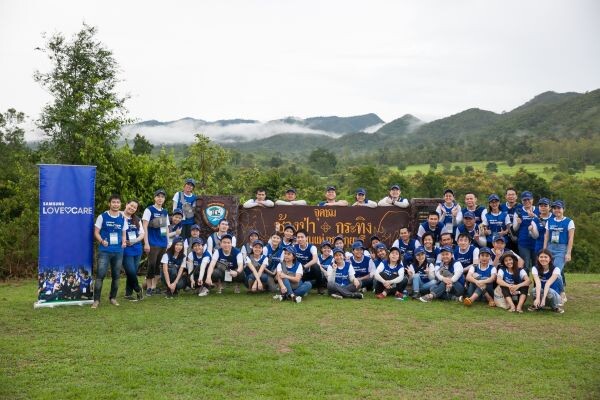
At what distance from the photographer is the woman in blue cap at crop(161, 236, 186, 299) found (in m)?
9.09

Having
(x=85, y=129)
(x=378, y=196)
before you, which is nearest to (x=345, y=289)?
(x=85, y=129)

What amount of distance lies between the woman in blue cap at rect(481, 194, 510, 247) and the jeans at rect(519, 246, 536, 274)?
0.40 m

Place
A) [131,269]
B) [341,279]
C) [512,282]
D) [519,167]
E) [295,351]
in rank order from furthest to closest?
[519,167] → [341,279] → [131,269] → [512,282] → [295,351]

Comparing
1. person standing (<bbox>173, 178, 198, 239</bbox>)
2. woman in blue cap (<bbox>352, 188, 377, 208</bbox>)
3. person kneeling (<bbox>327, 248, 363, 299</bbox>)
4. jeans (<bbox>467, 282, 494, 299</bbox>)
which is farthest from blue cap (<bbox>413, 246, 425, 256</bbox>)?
person standing (<bbox>173, 178, 198, 239</bbox>)

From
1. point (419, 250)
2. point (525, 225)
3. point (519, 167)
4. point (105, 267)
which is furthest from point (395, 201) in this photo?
point (519, 167)

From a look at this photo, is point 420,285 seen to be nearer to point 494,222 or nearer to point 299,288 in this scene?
point 494,222

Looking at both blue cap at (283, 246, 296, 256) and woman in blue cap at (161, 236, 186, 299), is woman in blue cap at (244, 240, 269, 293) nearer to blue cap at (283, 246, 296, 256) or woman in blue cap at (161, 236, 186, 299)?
blue cap at (283, 246, 296, 256)

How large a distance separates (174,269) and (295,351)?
4009mm

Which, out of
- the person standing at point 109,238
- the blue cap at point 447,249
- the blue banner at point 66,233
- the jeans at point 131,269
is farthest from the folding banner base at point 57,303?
the blue cap at point 447,249

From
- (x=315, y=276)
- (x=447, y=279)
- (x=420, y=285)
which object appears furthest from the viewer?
(x=315, y=276)

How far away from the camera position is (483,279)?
8562 millimetres

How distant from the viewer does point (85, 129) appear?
53.0ft

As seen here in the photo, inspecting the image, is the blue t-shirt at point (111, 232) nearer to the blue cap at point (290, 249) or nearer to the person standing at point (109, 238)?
the person standing at point (109, 238)

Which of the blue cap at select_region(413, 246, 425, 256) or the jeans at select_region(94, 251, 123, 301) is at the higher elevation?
the blue cap at select_region(413, 246, 425, 256)
